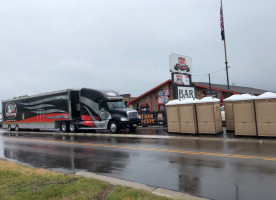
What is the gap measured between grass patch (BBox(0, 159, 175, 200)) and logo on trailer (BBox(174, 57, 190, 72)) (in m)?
15.1

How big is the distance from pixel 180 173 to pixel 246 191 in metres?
1.88

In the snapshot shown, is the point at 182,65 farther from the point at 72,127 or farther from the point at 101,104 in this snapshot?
the point at 72,127

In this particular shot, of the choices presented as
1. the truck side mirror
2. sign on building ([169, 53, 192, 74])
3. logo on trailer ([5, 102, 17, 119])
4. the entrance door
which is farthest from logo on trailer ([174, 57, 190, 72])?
logo on trailer ([5, 102, 17, 119])

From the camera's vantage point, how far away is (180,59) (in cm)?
2025

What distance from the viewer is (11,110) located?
28.9 metres

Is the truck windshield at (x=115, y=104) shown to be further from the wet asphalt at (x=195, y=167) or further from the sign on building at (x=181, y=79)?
the wet asphalt at (x=195, y=167)

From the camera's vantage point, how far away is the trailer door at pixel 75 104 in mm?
20969

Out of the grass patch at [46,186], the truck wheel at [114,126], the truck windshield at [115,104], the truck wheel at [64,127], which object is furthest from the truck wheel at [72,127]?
the grass patch at [46,186]

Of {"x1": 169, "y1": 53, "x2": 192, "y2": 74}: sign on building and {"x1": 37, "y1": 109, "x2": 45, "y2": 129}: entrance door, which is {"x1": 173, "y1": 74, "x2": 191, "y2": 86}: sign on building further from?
{"x1": 37, "y1": 109, "x2": 45, "y2": 129}: entrance door

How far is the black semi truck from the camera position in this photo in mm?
18469

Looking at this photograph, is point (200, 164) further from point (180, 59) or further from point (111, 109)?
point (180, 59)

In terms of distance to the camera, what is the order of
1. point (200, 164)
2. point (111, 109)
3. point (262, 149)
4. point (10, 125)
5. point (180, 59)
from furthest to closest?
point (10, 125) < point (180, 59) < point (111, 109) < point (262, 149) < point (200, 164)

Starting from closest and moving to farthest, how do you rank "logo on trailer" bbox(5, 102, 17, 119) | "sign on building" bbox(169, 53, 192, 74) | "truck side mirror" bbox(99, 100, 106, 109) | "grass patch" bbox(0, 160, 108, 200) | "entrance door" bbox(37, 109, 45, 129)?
"grass patch" bbox(0, 160, 108, 200) → "truck side mirror" bbox(99, 100, 106, 109) → "sign on building" bbox(169, 53, 192, 74) → "entrance door" bbox(37, 109, 45, 129) → "logo on trailer" bbox(5, 102, 17, 119)

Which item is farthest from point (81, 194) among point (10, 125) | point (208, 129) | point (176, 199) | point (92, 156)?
point (10, 125)
